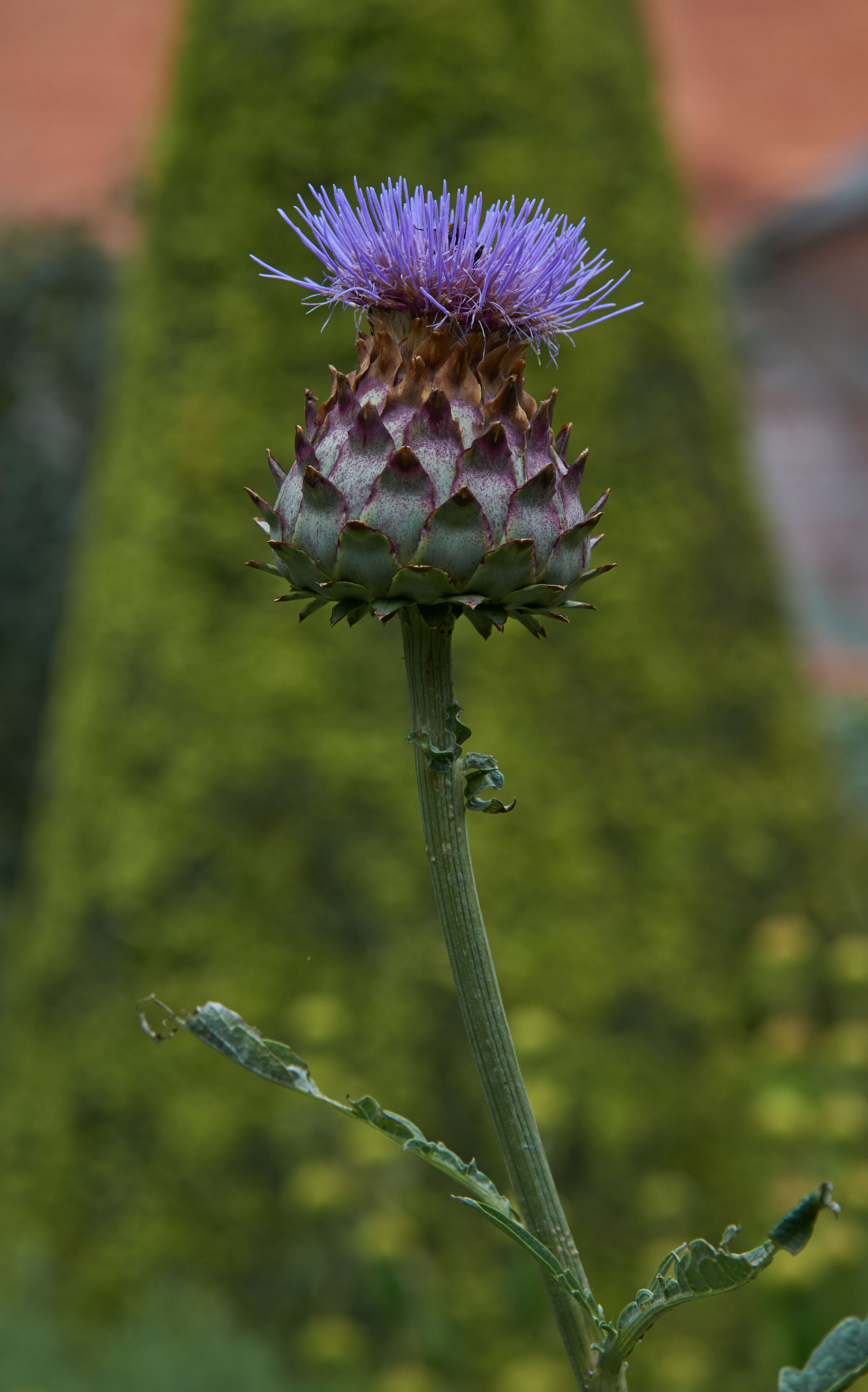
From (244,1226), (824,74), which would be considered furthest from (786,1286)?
(824,74)

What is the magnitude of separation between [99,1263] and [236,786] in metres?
1.06

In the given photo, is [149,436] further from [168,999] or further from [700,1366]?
[700,1366]

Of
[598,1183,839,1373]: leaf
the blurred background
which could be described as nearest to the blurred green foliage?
the blurred background

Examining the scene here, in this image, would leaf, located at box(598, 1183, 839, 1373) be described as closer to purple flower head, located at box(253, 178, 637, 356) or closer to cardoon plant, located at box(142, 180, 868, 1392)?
cardoon plant, located at box(142, 180, 868, 1392)

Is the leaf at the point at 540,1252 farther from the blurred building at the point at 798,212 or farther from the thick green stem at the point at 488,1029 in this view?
the blurred building at the point at 798,212

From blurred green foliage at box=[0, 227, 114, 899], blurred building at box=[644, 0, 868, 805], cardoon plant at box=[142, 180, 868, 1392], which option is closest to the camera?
cardoon plant at box=[142, 180, 868, 1392]

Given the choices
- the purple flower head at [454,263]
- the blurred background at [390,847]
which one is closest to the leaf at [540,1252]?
the purple flower head at [454,263]

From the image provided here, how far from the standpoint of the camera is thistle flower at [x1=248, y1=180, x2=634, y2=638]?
0.77 metres

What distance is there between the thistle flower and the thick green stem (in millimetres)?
59

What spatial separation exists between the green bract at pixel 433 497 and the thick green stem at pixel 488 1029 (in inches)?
1.9

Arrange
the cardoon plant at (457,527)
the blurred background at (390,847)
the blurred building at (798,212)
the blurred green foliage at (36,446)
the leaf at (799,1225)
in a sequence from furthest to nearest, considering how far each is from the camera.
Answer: the blurred building at (798,212) < the blurred green foliage at (36,446) < the blurred background at (390,847) < the cardoon plant at (457,527) < the leaf at (799,1225)

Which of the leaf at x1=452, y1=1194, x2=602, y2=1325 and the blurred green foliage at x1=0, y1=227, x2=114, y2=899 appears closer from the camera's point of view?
the leaf at x1=452, y1=1194, x2=602, y2=1325

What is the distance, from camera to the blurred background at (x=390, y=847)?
2432mm

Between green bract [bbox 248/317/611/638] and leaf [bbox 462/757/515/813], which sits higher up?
Result: green bract [bbox 248/317/611/638]
